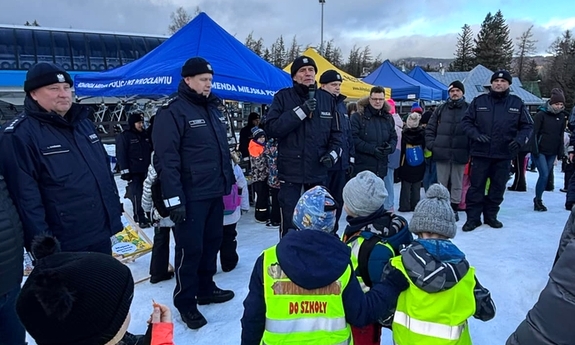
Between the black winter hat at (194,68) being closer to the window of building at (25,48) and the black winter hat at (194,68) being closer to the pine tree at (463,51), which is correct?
the window of building at (25,48)

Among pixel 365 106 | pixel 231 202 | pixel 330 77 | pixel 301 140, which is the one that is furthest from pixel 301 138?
pixel 365 106

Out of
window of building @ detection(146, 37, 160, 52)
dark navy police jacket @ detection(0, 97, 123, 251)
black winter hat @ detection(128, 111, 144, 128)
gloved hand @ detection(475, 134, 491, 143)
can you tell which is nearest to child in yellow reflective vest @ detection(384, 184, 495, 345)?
dark navy police jacket @ detection(0, 97, 123, 251)

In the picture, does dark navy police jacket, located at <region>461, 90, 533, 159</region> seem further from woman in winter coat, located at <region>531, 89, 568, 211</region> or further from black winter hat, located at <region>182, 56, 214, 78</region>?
black winter hat, located at <region>182, 56, 214, 78</region>

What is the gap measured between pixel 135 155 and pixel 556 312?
5479 mm

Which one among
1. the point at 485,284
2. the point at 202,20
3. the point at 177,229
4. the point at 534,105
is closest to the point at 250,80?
the point at 202,20

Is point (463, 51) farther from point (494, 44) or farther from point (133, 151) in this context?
point (133, 151)

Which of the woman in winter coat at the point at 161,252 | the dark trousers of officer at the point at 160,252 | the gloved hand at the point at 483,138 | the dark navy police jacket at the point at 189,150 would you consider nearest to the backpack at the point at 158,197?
the dark navy police jacket at the point at 189,150

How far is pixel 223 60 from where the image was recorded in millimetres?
5520

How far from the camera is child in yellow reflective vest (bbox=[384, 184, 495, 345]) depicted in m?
Result: 1.70

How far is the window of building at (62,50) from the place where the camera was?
20266 mm

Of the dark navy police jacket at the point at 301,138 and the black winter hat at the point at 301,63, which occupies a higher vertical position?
the black winter hat at the point at 301,63

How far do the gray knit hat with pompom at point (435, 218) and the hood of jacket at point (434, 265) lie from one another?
0.45 ft

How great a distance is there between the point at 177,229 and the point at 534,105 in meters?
41.9

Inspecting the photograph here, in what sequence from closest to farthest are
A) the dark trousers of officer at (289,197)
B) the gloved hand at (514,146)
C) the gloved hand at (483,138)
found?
the dark trousers of officer at (289,197) → the gloved hand at (514,146) → the gloved hand at (483,138)
